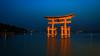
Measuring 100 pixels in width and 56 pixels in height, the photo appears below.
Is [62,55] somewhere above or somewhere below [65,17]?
below

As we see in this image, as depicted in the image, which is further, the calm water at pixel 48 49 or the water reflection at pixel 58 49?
the calm water at pixel 48 49

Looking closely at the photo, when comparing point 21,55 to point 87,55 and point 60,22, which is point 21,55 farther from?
point 60,22

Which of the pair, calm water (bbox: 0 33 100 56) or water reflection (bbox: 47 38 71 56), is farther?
calm water (bbox: 0 33 100 56)

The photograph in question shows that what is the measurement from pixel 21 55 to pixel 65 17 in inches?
1254

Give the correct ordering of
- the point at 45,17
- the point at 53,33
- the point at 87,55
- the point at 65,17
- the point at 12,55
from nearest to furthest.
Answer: the point at 12,55 < the point at 87,55 < the point at 65,17 < the point at 45,17 < the point at 53,33

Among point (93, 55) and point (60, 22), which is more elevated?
point (60, 22)

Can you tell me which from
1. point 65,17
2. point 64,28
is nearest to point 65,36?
point 64,28

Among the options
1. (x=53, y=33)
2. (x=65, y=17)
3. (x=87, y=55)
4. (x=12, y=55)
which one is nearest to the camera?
(x=12, y=55)

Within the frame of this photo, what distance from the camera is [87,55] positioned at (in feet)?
59.0

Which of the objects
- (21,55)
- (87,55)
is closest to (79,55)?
(87,55)

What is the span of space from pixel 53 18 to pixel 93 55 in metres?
33.0

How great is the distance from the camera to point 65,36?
53.6m

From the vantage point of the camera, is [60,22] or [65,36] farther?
[65,36]

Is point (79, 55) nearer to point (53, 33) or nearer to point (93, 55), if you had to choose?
point (93, 55)
